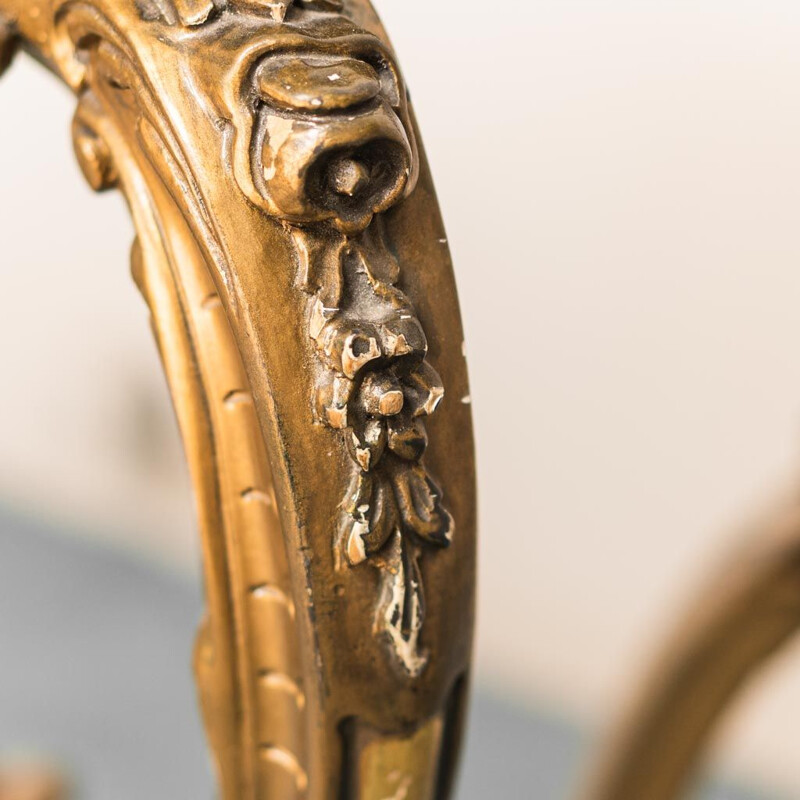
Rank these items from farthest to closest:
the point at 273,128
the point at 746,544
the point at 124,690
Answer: the point at 124,690 < the point at 746,544 < the point at 273,128

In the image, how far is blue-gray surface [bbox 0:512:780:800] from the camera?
47.1 inches

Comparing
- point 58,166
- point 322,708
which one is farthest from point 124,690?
point 322,708

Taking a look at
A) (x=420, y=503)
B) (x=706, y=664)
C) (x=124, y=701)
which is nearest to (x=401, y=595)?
(x=420, y=503)

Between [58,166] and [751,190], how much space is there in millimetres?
858

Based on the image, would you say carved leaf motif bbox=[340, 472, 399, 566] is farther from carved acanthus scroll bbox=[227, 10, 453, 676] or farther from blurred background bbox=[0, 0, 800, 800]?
blurred background bbox=[0, 0, 800, 800]

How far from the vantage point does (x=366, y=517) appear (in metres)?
0.21

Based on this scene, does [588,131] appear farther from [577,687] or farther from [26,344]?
[26,344]

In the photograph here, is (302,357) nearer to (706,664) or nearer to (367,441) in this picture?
(367,441)

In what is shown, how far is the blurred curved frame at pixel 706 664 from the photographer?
1.60 ft

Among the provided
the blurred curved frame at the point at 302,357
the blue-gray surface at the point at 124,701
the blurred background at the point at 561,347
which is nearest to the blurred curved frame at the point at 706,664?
the blurred curved frame at the point at 302,357

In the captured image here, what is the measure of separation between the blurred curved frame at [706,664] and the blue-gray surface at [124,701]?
0.58 meters

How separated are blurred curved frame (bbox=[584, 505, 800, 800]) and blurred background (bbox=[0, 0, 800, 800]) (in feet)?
1.32

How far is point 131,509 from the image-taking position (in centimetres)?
156

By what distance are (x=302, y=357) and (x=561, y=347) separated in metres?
1.02
